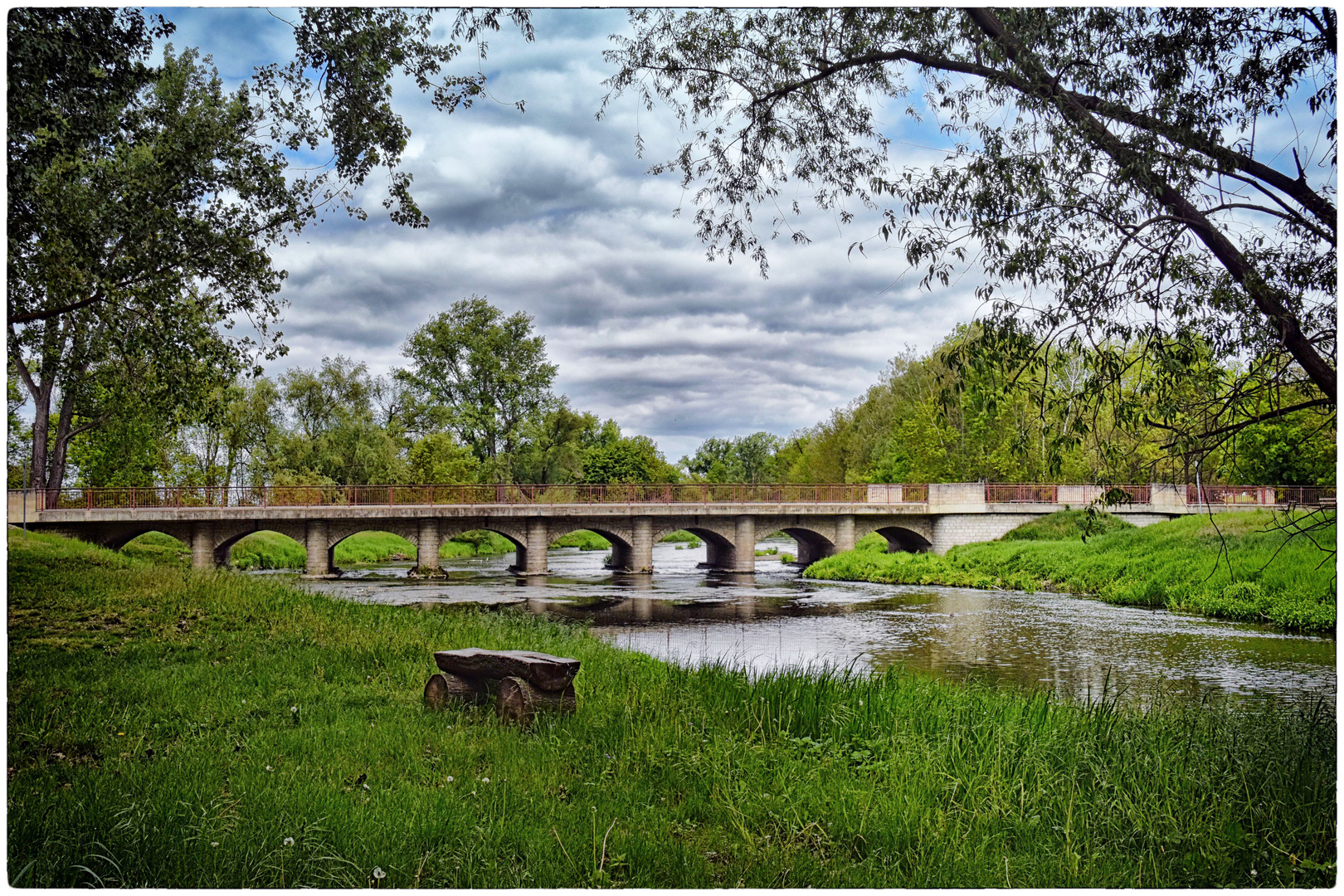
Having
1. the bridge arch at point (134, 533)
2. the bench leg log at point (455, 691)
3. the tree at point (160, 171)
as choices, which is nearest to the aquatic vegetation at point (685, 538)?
the bridge arch at point (134, 533)

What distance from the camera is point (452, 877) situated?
12.8 ft

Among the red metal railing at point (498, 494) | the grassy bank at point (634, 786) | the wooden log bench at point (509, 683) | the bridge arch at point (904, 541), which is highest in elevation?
the red metal railing at point (498, 494)

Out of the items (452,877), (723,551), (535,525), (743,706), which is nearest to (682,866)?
(452,877)

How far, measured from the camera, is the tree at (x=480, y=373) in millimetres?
47219

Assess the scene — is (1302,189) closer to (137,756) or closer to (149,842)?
(149,842)

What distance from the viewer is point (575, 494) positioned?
124ft

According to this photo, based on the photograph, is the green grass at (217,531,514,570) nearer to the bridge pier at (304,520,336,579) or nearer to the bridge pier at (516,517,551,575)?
the bridge pier at (304,520,336,579)

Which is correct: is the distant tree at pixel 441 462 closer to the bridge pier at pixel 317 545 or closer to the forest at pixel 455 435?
the forest at pixel 455 435

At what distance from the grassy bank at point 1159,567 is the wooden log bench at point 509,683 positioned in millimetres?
8251

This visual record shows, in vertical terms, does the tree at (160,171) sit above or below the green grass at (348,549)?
above

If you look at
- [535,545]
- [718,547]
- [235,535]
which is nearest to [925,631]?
[535,545]

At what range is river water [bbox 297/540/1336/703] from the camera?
→ 12452 mm

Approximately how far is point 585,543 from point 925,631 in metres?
44.3

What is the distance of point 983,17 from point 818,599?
21317 millimetres
